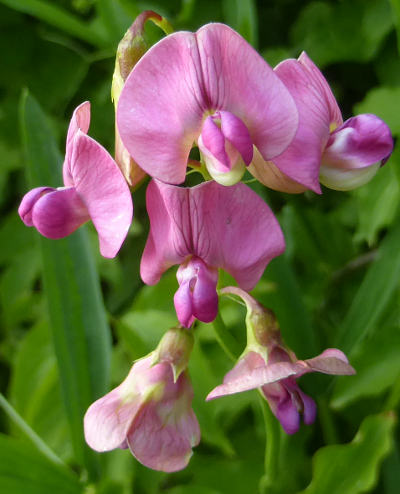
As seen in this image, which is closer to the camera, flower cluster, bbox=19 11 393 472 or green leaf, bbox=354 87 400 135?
flower cluster, bbox=19 11 393 472

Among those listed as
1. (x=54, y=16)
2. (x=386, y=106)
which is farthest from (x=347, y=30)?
(x=54, y=16)

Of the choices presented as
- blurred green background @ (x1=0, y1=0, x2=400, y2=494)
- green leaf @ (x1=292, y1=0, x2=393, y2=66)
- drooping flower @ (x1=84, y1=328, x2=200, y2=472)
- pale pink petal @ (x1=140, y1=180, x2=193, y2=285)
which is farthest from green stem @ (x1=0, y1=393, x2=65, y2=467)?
green leaf @ (x1=292, y1=0, x2=393, y2=66)

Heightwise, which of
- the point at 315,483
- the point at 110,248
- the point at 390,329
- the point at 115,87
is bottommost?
the point at 315,483

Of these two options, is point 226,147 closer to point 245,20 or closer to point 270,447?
point 270,447

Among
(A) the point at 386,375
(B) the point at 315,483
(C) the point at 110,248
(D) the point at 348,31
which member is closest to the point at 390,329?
(A) the point at 386,375

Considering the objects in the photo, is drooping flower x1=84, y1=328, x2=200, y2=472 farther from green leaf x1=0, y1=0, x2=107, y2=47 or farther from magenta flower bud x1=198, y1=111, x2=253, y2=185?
green leaf x1=0, y1=0, x2=107, y2=47

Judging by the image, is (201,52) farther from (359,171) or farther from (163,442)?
(163,442)
